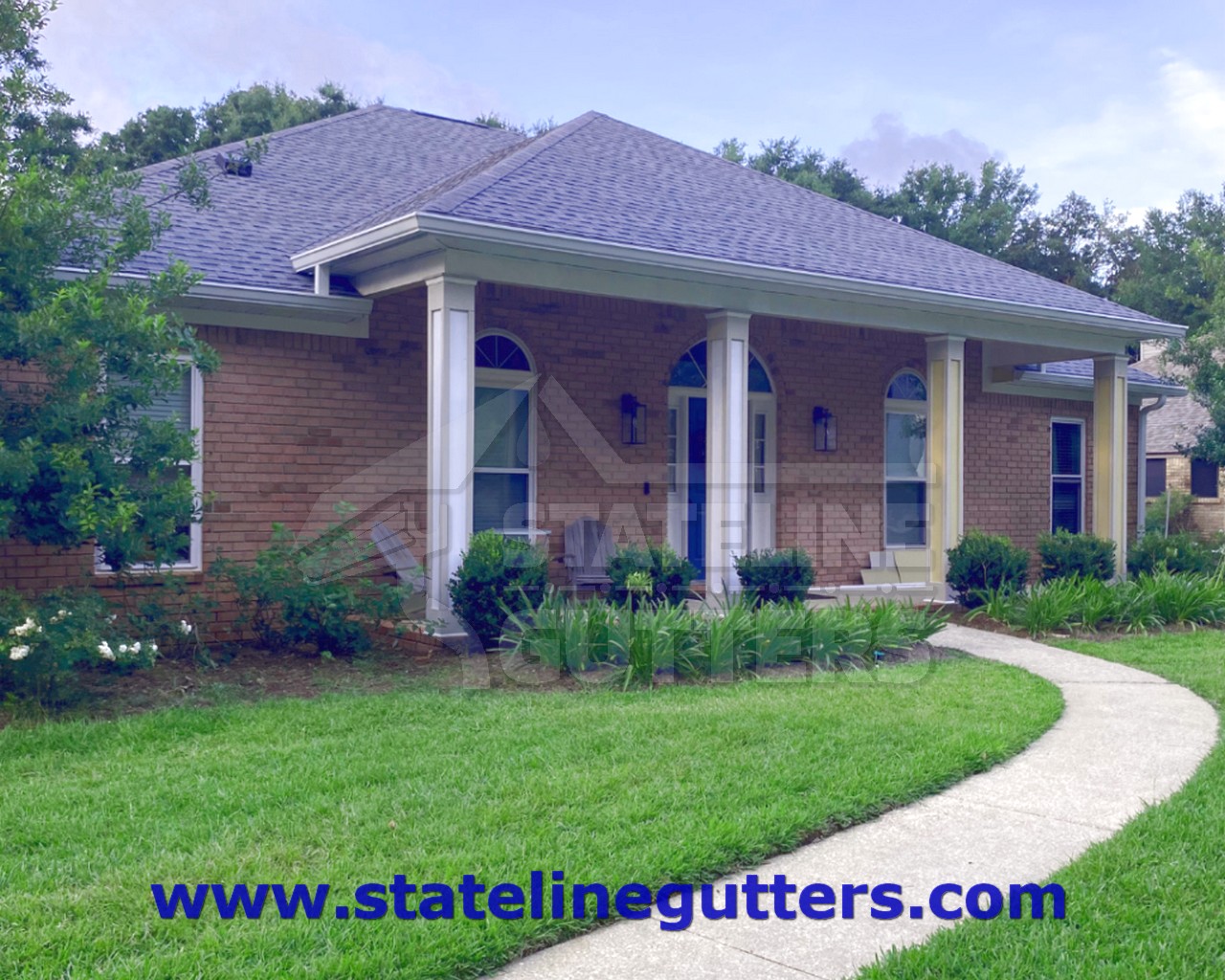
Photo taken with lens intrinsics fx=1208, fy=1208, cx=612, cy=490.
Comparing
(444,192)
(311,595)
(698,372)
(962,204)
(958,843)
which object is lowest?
(958,843)

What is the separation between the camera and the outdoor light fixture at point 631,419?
41.2ft

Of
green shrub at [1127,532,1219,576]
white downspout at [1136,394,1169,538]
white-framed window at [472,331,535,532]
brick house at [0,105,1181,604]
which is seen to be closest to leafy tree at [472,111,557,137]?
brick house at [0,105,1181,604]

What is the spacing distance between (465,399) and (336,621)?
1.99 meters

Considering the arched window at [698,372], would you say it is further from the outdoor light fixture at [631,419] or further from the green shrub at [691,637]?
the green shrub at [691,637]

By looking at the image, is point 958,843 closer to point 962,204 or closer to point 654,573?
point 654,573

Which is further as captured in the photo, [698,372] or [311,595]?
[698,372]

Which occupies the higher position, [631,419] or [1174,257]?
[1174,257]

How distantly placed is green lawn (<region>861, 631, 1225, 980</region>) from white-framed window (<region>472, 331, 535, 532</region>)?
7.39m

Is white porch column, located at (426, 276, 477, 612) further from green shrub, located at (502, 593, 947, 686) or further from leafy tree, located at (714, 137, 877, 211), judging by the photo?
leafy tree, located at (714, 137, 877, 211)

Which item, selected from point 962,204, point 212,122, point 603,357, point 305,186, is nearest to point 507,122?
point 212,122

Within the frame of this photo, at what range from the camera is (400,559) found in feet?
35.1

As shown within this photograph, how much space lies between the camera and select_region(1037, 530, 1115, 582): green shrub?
13211 millimetres

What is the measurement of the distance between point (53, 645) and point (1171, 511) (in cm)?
2641

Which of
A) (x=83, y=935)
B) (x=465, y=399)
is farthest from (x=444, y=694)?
(x=83, y=935)
